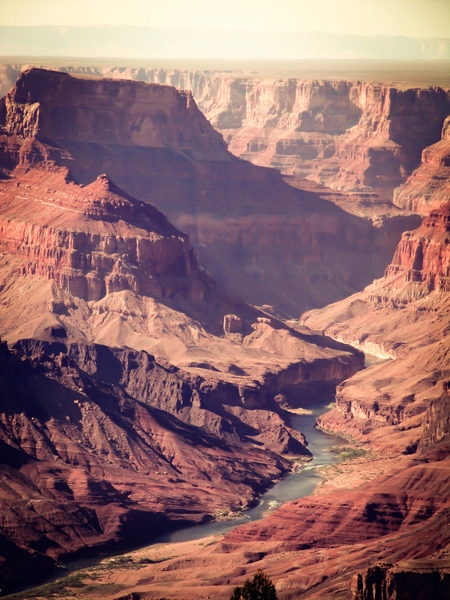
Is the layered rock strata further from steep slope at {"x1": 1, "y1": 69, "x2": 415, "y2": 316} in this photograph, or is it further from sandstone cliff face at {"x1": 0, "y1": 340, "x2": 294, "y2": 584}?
steep slope at {"x1": 1, "y1": 69, "x2": 415, "y2": 316}

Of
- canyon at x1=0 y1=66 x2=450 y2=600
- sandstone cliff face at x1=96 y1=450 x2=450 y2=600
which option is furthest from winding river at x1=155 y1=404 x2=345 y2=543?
sandstone cliff face at x1=96 y1=450 x2=450 y2=600

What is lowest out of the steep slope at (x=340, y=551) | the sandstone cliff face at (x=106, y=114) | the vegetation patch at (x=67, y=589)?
the vegetation patch at (x=67, y=589)

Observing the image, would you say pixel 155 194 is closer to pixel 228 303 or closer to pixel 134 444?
pixel 228 303

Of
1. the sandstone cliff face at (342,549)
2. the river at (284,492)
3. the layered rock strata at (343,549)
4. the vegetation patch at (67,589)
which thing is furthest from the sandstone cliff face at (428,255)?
the vegetation patch at (67,589)

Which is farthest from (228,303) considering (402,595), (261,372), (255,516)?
(402,595)

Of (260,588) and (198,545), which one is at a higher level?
(260,588)

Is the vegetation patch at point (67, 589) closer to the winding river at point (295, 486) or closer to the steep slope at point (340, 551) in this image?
the steep slope at point (340, 551)
